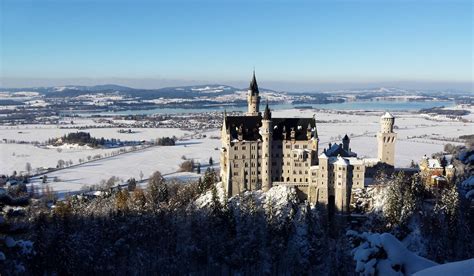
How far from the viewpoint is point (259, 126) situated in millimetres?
75188

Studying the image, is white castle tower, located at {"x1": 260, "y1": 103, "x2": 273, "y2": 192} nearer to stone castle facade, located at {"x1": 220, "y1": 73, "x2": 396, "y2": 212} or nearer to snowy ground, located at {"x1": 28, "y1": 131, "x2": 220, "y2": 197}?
stone castle facade, located at {"x1": 220, "y1": 73, "x2": 396, "y2": 212}

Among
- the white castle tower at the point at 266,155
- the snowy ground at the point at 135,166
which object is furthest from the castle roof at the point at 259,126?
the snowy ground at the point at 135,166

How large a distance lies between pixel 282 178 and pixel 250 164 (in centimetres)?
577

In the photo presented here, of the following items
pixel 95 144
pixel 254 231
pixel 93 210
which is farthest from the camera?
pixel 95 144

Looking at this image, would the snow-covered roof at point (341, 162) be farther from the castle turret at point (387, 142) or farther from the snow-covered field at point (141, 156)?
the snow-covered field at point (141, 156)

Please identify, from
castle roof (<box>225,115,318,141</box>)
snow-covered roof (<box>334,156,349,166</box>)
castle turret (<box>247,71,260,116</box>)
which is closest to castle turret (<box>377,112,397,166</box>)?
snow-covered roof (<box>334,156,349,166</box>)

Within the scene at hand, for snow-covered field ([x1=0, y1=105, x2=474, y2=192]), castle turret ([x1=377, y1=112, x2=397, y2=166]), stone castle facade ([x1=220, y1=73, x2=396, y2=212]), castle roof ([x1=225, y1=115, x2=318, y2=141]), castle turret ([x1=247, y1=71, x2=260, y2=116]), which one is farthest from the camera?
snow-covered field ([x1=0, y1=105, x2=474, y2=192])

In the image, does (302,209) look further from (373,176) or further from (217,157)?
(217,157)

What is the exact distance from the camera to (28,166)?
137000 millimetres

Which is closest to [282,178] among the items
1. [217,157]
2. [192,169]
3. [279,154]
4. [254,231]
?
[279,154]

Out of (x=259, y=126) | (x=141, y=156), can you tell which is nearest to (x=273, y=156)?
(x=259, y=126)

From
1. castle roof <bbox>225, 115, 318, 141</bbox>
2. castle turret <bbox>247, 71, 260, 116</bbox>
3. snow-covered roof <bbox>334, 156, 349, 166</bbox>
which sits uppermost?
castle turret <bbox>247, 71, 260, 116</bbox>

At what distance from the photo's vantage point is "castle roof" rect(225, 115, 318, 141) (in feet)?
242

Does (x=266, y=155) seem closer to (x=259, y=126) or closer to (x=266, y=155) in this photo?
(x=266, y=155)
